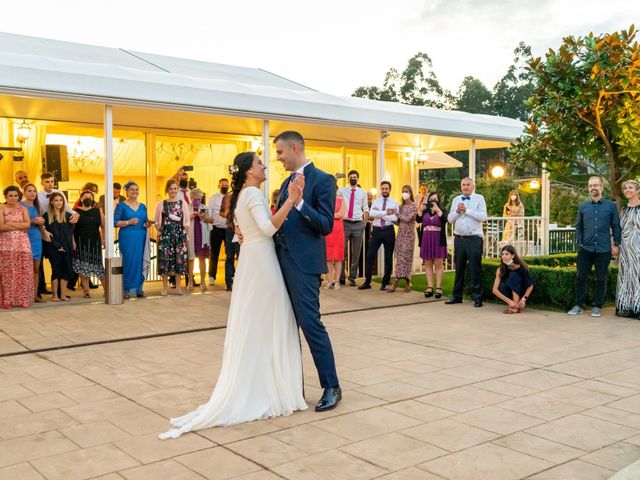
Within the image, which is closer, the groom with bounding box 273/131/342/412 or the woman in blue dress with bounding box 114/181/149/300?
the groom with bounding box 273/131/342/412

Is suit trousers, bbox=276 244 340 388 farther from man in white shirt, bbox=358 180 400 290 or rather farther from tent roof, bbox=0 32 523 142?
man in white shirt, bbox=358 180 400 290

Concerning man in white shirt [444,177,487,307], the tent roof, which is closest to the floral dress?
the tent roof

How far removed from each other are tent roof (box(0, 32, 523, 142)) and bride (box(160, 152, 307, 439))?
4.78m

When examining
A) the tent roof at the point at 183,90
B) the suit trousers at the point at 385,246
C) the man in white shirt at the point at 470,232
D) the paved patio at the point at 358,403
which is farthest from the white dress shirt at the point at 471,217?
the tent roof at the point at 183,90

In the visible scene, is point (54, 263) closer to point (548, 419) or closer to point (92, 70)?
point (92, 70)

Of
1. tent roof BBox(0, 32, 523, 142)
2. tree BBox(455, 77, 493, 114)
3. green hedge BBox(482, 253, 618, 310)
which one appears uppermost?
tree BBox(455, 77, 493, 114)

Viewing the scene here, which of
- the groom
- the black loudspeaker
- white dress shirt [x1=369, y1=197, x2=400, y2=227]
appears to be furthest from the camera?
the black loudspeaker

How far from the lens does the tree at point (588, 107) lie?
8.24m

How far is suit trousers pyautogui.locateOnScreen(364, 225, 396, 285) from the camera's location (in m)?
10.5

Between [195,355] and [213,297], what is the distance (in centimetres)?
352

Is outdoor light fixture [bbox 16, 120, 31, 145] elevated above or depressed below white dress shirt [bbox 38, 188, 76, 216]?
above

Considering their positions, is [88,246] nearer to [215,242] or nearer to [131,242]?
[131,242]

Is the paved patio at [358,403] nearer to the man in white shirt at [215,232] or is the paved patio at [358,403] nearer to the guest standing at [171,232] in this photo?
the guest standing at [171,232]

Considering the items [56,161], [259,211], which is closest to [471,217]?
[259,211]
